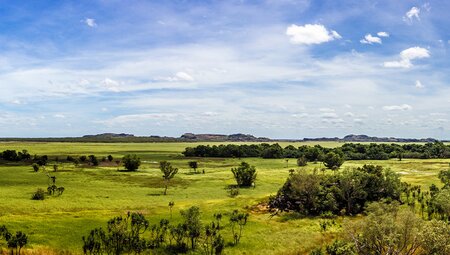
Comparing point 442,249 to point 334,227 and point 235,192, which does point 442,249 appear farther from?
point 235,192

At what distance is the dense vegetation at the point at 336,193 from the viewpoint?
89.4m

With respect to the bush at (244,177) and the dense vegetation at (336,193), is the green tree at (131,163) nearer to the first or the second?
the bush at (244,177)

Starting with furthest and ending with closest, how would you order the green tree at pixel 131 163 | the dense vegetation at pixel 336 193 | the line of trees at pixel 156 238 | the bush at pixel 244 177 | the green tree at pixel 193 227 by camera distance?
the green tree at pixel 131 163 < the bush at pixel 244 177 < the dense vegetation at pixel 336 193 < the green tree at pixel 193 227 < the line of trees at pixel 156 238

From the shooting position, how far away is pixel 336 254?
187ft

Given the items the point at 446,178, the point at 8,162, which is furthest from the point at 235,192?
the point at 8,162

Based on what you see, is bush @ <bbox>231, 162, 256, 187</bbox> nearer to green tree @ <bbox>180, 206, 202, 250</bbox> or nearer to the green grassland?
the green grassland

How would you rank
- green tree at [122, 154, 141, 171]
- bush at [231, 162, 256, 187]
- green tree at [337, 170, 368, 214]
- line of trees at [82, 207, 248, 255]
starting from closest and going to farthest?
1. line of trees at [82, 207, 248, 255]
2. green tree at [337, 170, 368, 214]
3. bush at [231, 162, 256, 187]
4. green tree at [122, 154, 141, 171]

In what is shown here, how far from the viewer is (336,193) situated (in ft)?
302

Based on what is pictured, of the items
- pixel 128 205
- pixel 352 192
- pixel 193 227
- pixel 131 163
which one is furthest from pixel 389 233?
pixel 131 163

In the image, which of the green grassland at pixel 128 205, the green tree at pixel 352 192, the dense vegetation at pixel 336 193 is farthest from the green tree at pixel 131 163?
the green tree at pixel 352 192

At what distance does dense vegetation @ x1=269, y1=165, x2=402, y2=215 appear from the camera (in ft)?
293

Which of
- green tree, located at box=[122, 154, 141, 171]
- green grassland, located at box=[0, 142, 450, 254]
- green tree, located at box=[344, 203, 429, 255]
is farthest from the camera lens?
green tree, located at box=[122, 154, 141, 171]

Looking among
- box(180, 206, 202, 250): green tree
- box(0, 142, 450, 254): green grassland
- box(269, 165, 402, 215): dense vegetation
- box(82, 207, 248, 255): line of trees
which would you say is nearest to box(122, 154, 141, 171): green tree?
box(0, 142, 450, 254): green grassland

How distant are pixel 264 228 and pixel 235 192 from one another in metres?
31.8
